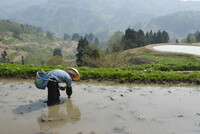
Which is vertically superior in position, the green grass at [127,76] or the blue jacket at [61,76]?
the blue jacket at [61,76]

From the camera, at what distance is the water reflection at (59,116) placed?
6.27m

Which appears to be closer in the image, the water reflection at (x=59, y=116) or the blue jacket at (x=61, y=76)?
the water reflection at (x=59, y=116)

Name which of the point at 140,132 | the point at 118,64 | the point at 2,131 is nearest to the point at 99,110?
the point at 140,132

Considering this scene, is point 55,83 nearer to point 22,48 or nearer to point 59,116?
point 59,116

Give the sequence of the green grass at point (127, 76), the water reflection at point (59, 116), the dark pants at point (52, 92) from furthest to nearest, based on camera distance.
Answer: the green grass at point (127, 76) < the dark pants at point (52, 92) < the water reflection at point (59, 116)

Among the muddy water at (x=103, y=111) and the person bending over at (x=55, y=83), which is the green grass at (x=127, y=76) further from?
the person bending over at (x=55, y=83)

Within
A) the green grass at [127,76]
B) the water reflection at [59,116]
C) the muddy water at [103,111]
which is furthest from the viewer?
→ the green grass at [127,76]

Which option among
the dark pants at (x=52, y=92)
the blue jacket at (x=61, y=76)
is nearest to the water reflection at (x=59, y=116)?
the dark pants at (x=52, y=92)

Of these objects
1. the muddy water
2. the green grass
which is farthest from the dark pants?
the green grass

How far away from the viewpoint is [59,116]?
6.94 metres

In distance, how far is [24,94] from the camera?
9188 millimetres

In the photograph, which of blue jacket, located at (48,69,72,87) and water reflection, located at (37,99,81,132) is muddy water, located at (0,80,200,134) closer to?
water reflection, located at (37,99,81,132)

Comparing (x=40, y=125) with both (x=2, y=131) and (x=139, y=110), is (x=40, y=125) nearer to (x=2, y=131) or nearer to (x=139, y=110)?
(x=2, y=131)

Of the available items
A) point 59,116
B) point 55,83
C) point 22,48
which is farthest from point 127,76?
point 22,48
